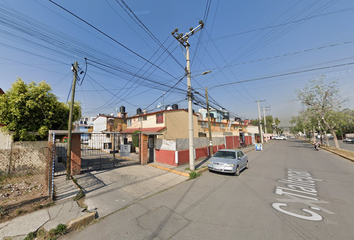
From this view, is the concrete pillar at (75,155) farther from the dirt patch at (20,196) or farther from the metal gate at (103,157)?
the dirt patch at (20,196)

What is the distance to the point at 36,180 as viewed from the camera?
7.18 metres

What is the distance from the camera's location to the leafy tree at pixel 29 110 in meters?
7.43

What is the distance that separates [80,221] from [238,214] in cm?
A: 449

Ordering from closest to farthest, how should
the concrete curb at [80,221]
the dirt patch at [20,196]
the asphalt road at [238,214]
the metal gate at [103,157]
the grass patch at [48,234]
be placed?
the grass patch at [48,234] < the asphalt road at [238,214] < the concrete curb at [80,221] < the dirt patch at [20,196] < the metal gate at [103,157]

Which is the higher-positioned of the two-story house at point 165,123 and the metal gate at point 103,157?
the two-story house at point 165,123

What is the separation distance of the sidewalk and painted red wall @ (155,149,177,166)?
1389 millimetres

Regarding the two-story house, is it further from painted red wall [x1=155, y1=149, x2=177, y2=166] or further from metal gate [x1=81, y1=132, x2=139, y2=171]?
painted red wall [x1=155, y1=149, x2=177, y2=166]

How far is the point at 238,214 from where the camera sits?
4.20 meters

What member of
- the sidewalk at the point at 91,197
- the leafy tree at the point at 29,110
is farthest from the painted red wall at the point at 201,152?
the leafy tree at the point at 29,110

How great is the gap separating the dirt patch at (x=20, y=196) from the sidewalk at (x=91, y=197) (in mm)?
320

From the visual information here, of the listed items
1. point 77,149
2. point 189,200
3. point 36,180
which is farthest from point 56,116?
point 189,200

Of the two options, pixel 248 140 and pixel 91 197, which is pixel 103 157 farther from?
pixel 248 140

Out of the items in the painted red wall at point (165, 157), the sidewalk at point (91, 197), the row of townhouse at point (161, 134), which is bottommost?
the sidewalk at point (91, 197)

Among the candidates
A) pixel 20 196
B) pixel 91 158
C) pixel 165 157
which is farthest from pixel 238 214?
pixel 91 158
